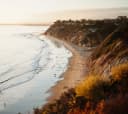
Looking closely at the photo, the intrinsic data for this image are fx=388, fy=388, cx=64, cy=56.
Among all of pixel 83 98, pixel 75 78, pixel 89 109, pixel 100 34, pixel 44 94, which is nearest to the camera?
pixel 89 109

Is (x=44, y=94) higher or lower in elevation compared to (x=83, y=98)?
lower

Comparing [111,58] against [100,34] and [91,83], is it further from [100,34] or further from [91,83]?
[100,34]

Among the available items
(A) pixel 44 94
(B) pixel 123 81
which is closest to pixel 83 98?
(B) pixel 123 81

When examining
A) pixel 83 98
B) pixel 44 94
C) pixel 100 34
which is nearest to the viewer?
pixel 83 98

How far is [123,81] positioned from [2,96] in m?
12.0

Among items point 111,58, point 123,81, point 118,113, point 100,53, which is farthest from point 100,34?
point 118,113

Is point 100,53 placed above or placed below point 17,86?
above

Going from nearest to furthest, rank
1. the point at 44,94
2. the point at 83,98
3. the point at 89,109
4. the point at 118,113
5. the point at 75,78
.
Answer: the point at 118,113 → the point at 89,109 → the point at 83,98 → the point at 44,94 → the point at 75,78

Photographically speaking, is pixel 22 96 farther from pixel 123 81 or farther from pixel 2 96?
pixel 123 81

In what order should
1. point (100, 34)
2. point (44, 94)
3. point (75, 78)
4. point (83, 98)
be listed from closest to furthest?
point (83, 98) < point (44, 94) < point (75, 78) < point (100, 34)

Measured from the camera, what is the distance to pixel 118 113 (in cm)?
1165

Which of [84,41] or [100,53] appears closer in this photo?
[100,53]

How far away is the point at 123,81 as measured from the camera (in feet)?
52.3

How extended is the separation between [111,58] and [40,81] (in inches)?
300
